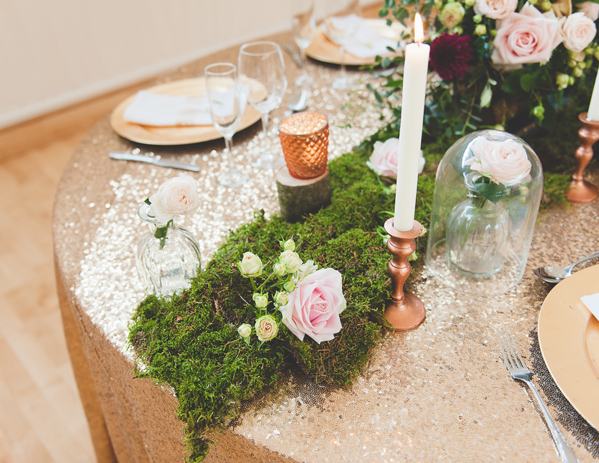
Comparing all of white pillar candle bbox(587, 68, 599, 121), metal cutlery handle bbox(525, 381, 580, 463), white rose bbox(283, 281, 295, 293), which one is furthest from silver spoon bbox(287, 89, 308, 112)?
metal cutlery handle bbox(525, 381, 580, 463)

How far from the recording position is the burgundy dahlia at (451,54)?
96cm

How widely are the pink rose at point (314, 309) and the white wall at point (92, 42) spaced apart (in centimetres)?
262

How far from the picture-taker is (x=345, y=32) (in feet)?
4.54

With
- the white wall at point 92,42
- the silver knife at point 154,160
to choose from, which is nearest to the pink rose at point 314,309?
the silver knife at point 154,160

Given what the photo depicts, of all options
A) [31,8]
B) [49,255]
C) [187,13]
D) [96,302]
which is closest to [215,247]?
[96,302]

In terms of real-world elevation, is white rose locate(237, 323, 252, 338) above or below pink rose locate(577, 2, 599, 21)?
below

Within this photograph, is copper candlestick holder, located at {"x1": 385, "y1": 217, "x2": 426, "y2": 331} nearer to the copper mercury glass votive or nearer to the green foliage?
the green foliage

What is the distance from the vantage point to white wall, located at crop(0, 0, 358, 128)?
8.71ft

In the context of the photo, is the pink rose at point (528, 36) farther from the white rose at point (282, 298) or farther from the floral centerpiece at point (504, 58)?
the white rose at point (282, 298)

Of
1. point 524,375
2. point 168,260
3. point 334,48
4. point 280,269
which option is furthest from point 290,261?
point 334,48

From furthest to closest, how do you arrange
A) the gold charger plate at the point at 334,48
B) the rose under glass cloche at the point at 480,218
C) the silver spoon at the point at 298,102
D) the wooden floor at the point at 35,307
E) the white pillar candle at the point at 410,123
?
the wooden floor at the point at 35,307 < the gold charger plate at the point at 334,48 < the silver spoon at the point at 298,102 < the rose under glass cloche at the point at 480,218 < the white pillar candle at the point at 410,123

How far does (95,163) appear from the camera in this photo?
1171 millimetres

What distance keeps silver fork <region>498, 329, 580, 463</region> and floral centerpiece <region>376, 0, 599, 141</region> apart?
0.46 metres

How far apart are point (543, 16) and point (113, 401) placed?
1060mm
